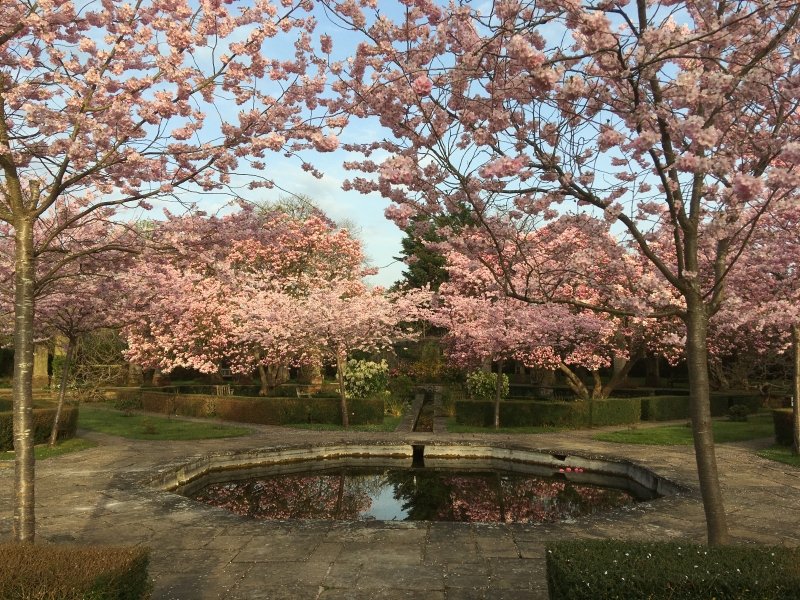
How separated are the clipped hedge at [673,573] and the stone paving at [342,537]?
1.45 meters

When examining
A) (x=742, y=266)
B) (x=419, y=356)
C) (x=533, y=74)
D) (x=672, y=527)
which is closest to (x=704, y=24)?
(x=533, y=74)

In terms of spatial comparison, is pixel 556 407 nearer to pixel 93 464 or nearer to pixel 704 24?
pixel 93 464

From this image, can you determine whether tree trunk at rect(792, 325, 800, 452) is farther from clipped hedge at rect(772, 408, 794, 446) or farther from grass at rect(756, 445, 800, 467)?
clipped hedge at rect(772, 408, 794, 446)

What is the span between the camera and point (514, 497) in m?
12.0

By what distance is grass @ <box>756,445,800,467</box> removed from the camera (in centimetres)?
1342

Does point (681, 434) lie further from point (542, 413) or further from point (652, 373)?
point (652, 373)

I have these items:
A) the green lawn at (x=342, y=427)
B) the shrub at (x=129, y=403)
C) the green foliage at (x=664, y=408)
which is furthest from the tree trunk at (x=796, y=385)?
the shrub at (x=129, y=403)

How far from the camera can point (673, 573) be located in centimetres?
414

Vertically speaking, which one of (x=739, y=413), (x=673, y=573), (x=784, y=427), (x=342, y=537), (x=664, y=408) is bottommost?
(x=342, y=537)

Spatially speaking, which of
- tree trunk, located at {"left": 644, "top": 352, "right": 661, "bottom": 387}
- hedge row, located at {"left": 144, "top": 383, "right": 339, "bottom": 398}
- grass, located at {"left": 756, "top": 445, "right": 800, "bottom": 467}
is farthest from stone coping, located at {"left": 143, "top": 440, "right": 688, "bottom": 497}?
tree trunk, located at {"left": 644, "top": 352, "right": 661, "bottom": 387}

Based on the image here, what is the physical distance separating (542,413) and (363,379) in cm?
697

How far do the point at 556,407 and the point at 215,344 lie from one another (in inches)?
517

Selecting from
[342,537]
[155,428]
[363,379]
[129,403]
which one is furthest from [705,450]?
[129,403]

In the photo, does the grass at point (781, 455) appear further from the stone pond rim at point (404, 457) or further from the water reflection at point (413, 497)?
the water reflection at point (413, 497)
